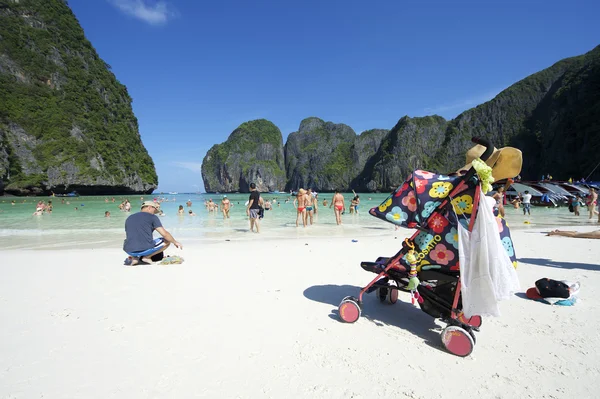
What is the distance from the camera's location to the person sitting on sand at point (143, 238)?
19.1ft

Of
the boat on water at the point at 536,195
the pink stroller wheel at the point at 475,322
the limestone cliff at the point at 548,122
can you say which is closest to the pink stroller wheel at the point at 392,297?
the pink stroller wheel at the point at 475,322

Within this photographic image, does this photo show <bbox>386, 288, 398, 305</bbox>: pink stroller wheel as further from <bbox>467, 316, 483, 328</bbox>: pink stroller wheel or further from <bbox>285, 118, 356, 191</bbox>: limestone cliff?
<bbox>285, 118, 356, 191</bbox>: limestone cliff

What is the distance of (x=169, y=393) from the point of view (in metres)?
2.08

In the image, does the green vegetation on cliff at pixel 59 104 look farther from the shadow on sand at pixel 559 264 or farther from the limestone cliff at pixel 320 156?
the limestone cliff at pixel 320 156

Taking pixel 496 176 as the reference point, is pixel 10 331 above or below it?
below

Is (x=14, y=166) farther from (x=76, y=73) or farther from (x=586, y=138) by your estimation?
(x=586, y=138)

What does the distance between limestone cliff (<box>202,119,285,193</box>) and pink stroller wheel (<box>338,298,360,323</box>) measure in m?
158

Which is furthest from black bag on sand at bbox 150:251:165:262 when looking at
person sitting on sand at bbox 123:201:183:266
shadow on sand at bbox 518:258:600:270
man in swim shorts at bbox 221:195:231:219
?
man in swim shorts at bbox 221:195:231:219

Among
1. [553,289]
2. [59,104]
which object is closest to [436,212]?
[553,289]

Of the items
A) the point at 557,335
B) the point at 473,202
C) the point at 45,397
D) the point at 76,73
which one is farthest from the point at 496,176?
the point at 76,73

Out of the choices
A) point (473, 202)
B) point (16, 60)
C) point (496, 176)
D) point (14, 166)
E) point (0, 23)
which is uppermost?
point (0, 23)

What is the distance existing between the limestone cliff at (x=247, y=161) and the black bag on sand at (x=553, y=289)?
15820 centimetres

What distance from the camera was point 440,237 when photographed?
2.80 metres

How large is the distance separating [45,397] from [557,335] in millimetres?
4249
